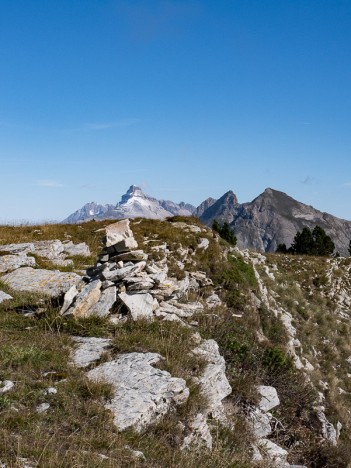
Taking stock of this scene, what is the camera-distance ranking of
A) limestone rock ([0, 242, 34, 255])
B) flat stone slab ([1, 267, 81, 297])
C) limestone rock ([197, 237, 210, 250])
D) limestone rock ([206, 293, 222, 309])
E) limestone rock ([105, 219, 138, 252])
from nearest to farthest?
1. limestone rock ([105, 219, 138, 252])
2. flat stone slab ([1, 267, 81, 297])
3. limestone rock ([206, 293, 222, 309])
4. limestone rock ([0, 242, 34, 255])
5. limestone rock ([197, 237, 210, 250])

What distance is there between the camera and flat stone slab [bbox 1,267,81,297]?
1562 centimetres

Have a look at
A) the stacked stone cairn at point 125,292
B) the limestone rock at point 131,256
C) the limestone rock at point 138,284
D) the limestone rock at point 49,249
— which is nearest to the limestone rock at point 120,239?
the stacked stone cairn at point 125,292

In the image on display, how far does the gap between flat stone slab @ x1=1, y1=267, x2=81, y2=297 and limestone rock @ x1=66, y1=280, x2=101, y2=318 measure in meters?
4.15

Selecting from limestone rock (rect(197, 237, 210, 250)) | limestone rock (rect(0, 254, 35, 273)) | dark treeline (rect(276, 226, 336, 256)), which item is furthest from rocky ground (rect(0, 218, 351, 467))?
dark treeline (rect(276, 226, 336, 256))

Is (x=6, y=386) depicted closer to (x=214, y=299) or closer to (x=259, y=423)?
(x=259, y=423)

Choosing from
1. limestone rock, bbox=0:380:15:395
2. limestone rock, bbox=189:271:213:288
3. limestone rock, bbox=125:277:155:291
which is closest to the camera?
limestone rock, bbox=0:380:15:395

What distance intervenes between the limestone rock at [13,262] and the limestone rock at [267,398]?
13557 millimetres

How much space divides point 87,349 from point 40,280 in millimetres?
8577

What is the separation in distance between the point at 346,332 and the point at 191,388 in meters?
21.4

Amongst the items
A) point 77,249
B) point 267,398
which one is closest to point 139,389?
point 267,398

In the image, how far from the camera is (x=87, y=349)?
8906 mm

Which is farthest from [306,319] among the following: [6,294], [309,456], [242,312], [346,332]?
[6,294]

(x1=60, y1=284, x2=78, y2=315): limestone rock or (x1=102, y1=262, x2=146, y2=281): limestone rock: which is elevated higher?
(x1=102, y1=262, x2=146, y2=281): limestone rock

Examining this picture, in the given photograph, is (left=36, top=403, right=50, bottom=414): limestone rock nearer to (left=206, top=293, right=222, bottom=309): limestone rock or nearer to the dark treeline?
(left=206, top=293, right=222, bottom=309): limestone rock
